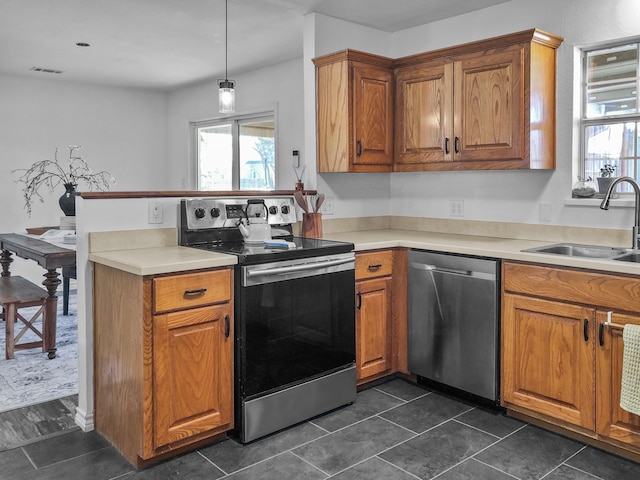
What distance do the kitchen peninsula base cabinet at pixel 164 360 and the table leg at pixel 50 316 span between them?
1.51 metres

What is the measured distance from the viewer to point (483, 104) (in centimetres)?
311

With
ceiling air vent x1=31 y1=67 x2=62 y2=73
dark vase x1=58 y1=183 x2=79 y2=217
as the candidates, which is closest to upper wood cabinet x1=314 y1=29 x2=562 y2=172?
dark vase x1=58 y1=183 x2=79 y2=217

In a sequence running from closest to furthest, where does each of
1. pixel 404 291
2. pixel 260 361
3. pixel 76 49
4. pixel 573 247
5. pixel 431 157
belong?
1. pixel 260 361
2. pixel 573 247
3. pixel 404 291
4. pixel 431 157
5. pixel 76 49

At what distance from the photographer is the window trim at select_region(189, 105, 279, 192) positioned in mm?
5691

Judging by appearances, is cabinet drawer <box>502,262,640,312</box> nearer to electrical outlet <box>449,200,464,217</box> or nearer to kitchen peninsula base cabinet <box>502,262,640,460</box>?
kitchen peninsula base cabinet <box>502,262,640,460</box>

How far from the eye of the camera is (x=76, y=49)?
4.95m

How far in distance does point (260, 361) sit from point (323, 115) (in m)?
1.67

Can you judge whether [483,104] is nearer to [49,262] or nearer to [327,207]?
[327,207]

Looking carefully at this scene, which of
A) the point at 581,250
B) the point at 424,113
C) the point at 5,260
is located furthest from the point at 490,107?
the point at 5,260

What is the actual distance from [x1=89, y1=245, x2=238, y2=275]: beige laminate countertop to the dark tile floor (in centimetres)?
82

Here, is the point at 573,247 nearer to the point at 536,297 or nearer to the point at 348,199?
the point at 536,297

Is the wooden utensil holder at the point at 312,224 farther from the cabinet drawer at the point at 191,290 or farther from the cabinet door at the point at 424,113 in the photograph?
the cabinet drawer at the point at 191,290

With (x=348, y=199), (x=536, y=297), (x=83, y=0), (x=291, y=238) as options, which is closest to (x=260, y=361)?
(x=291, y=238)

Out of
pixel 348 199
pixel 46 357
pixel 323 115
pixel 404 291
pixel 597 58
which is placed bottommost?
pixel 46 357
